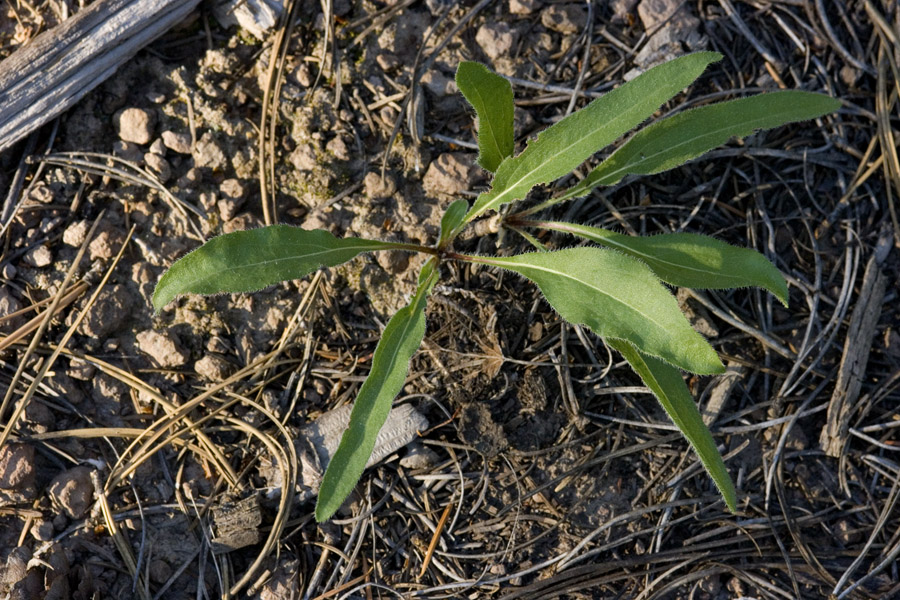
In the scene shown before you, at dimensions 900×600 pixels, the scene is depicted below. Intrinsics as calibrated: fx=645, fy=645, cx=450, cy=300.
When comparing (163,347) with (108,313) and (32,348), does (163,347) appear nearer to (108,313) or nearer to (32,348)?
(108,313)

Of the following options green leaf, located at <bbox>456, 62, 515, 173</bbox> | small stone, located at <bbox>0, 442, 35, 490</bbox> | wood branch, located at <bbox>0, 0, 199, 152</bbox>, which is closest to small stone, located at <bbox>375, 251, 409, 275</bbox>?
green leaf, located at <bbox>456, 62, 515, 173</bbox>

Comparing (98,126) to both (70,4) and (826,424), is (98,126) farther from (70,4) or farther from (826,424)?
(826,424)

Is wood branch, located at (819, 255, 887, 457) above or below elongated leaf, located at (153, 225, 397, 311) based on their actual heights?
below

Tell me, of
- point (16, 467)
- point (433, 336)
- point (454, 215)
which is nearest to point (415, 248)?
point (454, 215)

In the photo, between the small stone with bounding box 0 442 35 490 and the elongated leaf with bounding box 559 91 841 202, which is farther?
the small stone with bounding box 0 442 35 490

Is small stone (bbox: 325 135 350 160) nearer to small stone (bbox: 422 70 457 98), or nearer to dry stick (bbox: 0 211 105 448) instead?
small stone (bbox: 422 70 457 98)

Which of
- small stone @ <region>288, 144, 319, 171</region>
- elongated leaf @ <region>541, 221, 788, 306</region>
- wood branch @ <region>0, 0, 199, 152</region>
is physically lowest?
elongated leaf @ <region>541, 221, 788, 306</region>
